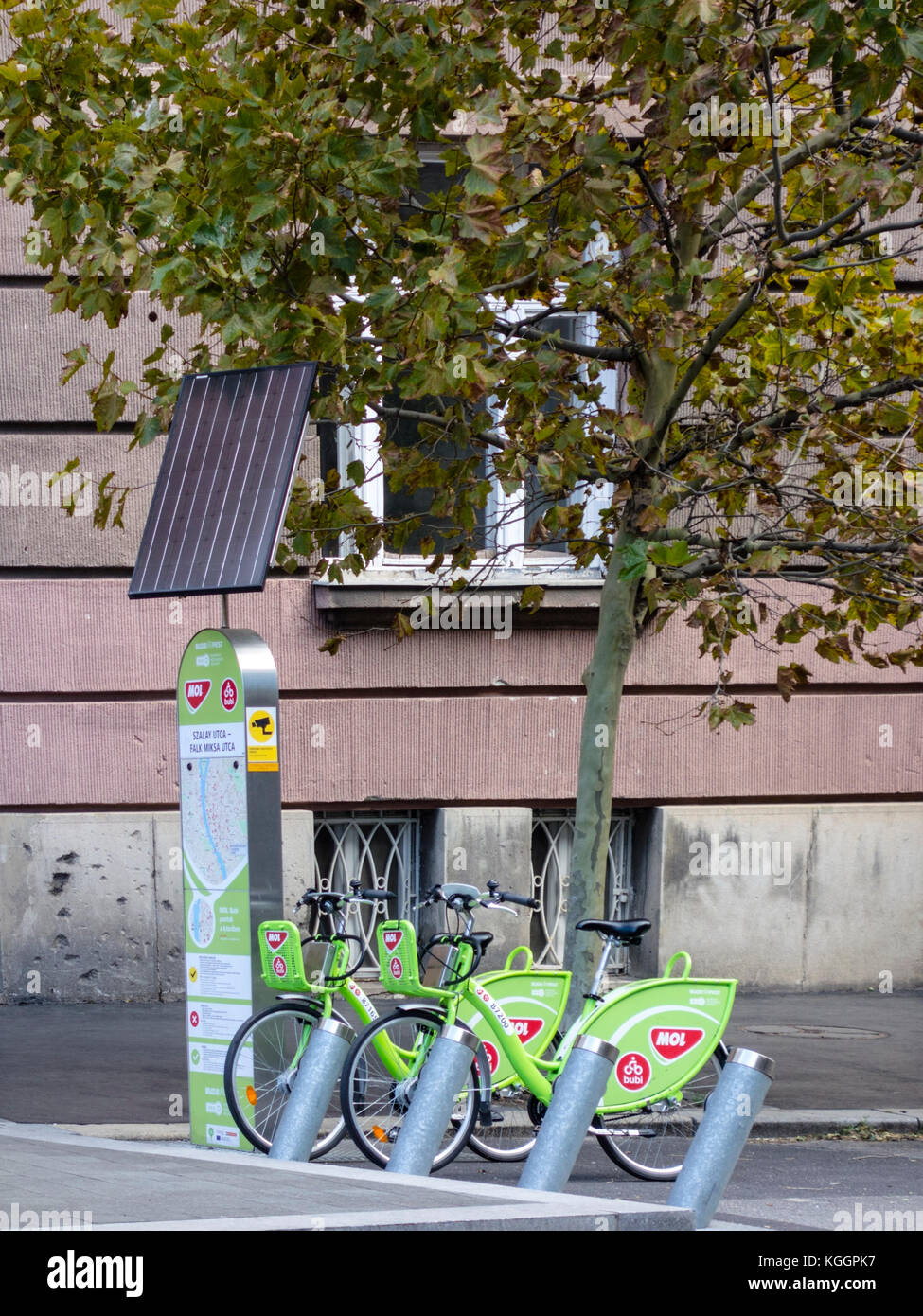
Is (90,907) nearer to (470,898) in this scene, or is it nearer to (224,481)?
(470,898)

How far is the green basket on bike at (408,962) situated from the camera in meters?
6.83

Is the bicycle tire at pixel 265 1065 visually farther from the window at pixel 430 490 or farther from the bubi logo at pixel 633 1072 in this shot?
the window at pixel 430 490

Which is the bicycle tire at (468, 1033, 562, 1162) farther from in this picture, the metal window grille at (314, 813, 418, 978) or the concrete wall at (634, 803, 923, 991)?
the concrete wall at (634, 803, 923, 991)

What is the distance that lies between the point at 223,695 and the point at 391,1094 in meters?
1.81

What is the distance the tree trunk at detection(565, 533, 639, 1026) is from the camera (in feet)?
27.7

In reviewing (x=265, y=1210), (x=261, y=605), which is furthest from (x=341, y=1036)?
(x=261, y=605)

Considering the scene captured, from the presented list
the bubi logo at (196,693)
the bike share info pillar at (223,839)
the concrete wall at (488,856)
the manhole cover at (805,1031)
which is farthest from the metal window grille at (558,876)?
the bubi logo at (196,693)

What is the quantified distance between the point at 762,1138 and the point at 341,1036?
9.64 feet

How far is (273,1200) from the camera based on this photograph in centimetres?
501

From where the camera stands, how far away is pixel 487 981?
736 cm

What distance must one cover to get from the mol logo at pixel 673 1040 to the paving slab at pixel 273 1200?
1790mm

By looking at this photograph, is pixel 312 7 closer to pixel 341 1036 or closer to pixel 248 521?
pixel 248 521

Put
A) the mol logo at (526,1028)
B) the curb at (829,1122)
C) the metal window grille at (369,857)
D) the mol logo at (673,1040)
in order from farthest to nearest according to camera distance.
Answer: the metal window grille at (369,857) → the curb at (829,1122) → the mol logo at (526,1028) → the mol logo at (673,1040)

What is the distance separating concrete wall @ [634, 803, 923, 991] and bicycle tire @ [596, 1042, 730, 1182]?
14.1 ft
